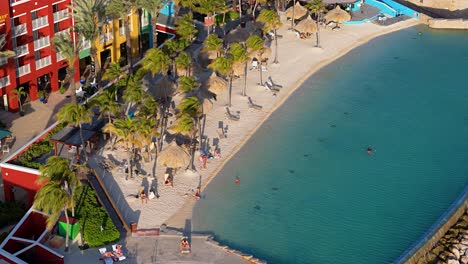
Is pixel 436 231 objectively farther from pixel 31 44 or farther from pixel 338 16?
pixel 338 16

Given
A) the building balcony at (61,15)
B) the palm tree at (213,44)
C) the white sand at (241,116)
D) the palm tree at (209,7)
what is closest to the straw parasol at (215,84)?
the white sand at (241,116)

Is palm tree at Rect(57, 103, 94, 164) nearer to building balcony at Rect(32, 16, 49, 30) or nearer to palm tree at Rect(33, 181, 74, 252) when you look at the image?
palm tree at Rect(33, 181, 74, 252)

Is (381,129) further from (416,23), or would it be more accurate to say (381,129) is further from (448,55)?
(416,23)

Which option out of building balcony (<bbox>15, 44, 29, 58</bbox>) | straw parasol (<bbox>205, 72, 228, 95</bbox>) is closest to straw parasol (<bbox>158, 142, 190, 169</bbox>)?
straw parasol (<bbox>205, 72, 228, 95</bbox>)

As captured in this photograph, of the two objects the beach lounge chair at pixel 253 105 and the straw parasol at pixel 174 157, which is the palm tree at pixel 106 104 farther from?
the beach lounge chair at pixel 253 105

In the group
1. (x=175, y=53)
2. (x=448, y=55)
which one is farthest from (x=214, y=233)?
(x=448, y=55)

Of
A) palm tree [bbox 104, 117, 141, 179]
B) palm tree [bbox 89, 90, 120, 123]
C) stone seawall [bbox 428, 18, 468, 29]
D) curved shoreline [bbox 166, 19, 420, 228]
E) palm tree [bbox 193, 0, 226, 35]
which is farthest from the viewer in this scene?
stone seawall [bbox 428, 18, 468, 29]

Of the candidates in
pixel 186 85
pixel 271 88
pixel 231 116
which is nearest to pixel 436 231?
pixel 231 116
